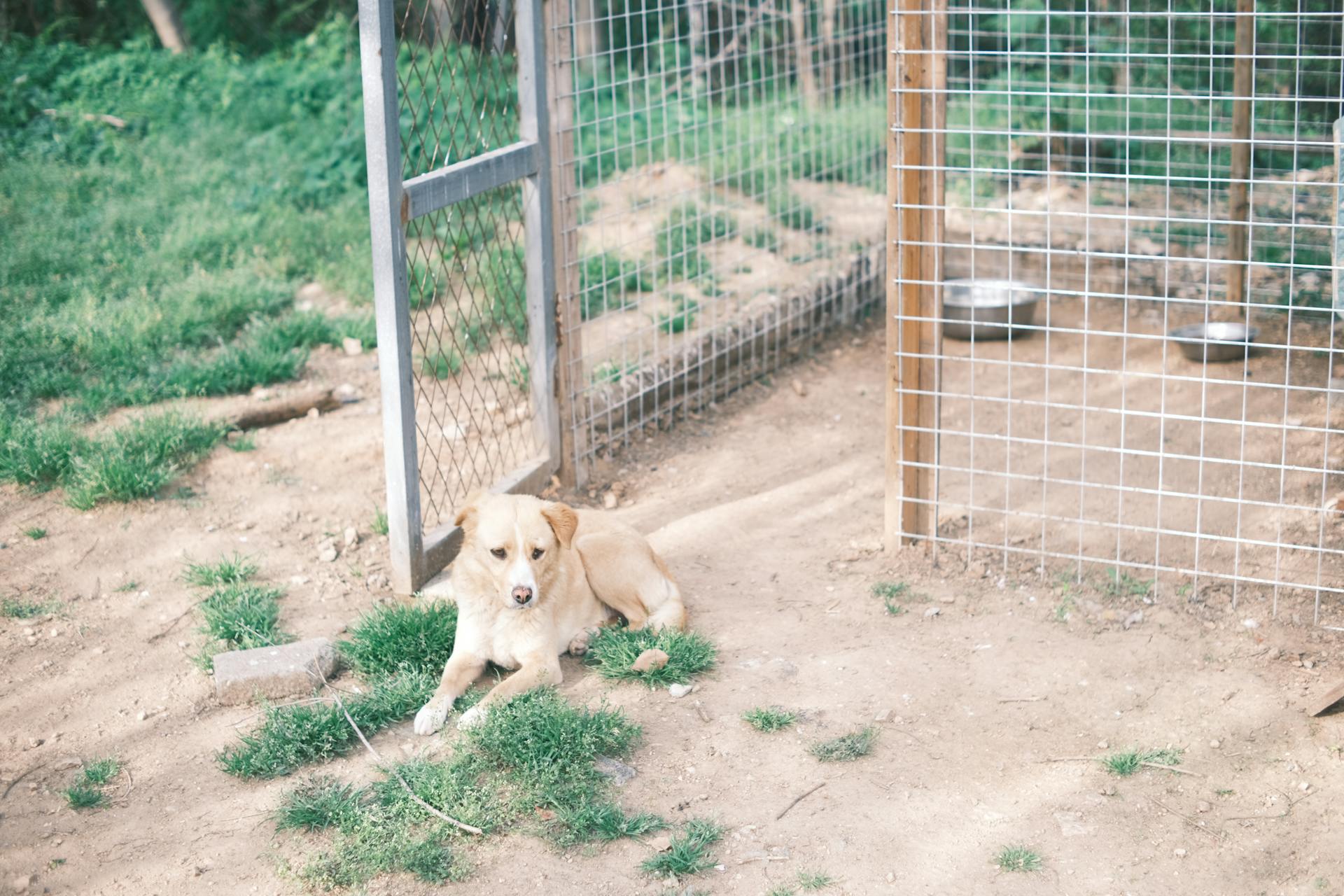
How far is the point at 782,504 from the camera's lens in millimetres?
5863

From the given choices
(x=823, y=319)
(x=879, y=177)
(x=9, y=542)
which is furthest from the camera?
(x=879, y=177)

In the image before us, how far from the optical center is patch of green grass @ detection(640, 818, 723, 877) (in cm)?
345

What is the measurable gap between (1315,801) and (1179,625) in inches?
41.8

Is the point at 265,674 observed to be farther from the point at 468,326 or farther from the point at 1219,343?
the point at 1219,343

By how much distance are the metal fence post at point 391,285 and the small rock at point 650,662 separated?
106cm

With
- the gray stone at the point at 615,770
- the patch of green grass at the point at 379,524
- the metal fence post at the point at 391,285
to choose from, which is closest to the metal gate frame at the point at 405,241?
the metal fence post at the point at 391,285

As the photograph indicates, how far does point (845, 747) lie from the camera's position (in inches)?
157

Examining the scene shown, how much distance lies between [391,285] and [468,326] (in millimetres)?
1879

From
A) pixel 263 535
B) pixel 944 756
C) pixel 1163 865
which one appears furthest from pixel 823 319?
pixel 1163 865

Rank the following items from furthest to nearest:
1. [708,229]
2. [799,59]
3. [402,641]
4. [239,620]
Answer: [708,229]
[799,59]
[239,620]
[402,641]

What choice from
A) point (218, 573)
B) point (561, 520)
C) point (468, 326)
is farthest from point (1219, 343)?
point (218, 573)

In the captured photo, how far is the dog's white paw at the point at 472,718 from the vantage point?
13.2 feet

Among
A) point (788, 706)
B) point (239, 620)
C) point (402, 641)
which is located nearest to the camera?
point (788, 706)

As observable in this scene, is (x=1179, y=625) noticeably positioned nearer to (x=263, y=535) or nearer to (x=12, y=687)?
(x=263, y=535)
